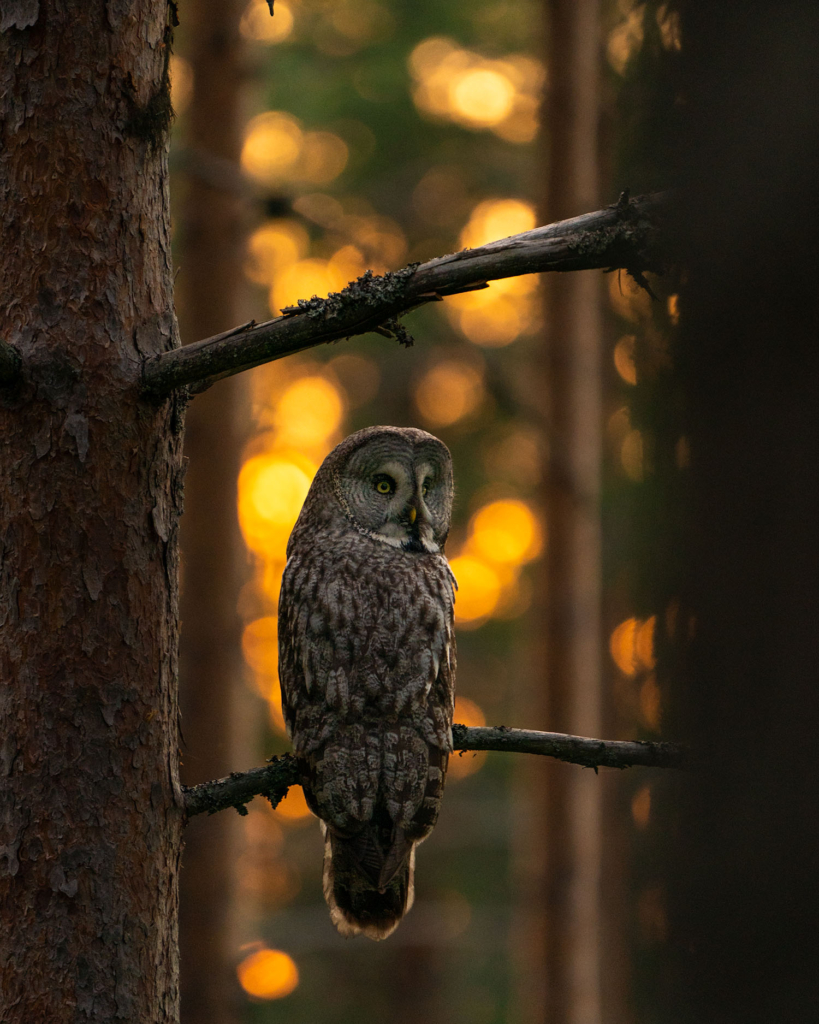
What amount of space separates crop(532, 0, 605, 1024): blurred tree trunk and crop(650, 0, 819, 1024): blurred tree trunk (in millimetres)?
7698

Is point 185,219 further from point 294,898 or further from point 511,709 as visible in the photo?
point 294,898

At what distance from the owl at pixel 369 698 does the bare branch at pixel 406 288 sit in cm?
122

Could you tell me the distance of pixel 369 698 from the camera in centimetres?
355

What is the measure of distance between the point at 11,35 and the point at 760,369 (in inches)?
106

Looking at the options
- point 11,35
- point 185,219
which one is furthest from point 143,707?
point 185,219

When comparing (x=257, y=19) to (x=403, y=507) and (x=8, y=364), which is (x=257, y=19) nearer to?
(x=403, y=507)

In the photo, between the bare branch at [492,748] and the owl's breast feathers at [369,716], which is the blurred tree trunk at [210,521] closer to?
the owl's breast feathers at [369,716]

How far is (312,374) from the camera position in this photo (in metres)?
15.5

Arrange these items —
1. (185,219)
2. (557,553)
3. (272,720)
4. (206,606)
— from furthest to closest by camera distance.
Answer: (272,720) → (557,553) → (185,219) → (206,606)

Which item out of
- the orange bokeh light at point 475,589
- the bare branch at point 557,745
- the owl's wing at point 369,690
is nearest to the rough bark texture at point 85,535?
the owl's wing at point 369,690

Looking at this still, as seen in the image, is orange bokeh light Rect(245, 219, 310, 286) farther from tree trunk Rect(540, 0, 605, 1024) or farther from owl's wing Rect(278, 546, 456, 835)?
owl's wing Rect(278, 546, 456, 835)

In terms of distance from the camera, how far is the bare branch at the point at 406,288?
241 cm

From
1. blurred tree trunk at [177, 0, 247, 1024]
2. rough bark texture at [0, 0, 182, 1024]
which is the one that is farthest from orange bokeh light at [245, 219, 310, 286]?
rough bark texture at [0, 0, 182, 1024]

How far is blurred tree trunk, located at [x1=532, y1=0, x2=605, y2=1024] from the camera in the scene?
8.23m
